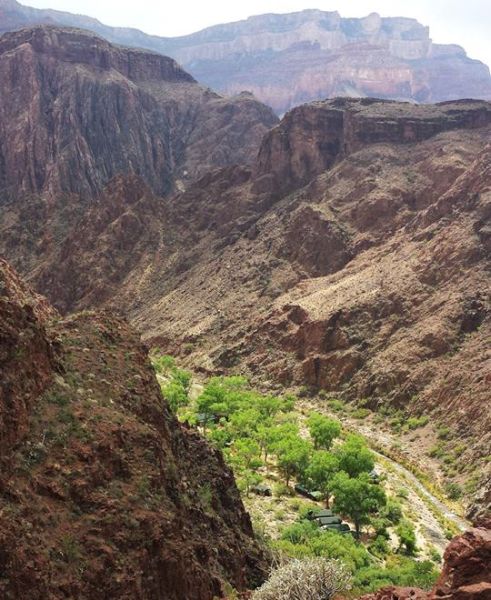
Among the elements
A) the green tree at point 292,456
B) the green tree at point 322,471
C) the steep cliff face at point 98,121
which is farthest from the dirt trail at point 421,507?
the steep cliff face at point 98,121

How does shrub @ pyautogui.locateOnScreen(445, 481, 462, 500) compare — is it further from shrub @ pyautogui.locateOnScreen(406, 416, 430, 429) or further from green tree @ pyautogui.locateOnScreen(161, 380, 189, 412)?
green tree @ pyautogui.locateOnScreen(161, 380, 189, 412)

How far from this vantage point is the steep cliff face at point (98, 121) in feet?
495

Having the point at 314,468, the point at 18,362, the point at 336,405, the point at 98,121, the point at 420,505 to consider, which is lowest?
the point at 336,405

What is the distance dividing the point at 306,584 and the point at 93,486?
19.3 feet

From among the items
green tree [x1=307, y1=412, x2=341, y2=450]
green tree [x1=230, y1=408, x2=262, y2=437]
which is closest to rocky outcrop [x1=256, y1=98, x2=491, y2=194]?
green tree [x1=230, y1=408, x2=262, y2=437]

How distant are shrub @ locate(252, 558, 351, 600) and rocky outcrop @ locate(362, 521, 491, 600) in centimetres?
165

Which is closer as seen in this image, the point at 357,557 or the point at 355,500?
the point at 357,557

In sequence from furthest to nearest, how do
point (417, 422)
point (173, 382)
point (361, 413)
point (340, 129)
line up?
point (340, 129)
point (173, 382)
point (361, 413)
point (417, 422)

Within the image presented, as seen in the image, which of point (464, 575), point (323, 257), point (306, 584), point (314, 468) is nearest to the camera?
point (464, 575)

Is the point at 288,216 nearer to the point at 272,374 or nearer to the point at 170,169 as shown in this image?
the point at 272,374

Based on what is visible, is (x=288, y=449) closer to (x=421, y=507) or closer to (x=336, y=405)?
(x=421, y=507)

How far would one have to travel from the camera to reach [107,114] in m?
167

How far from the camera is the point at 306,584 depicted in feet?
57.5

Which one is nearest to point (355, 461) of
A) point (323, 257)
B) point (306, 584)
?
point (306, 584)
